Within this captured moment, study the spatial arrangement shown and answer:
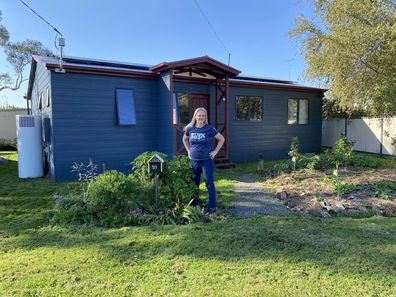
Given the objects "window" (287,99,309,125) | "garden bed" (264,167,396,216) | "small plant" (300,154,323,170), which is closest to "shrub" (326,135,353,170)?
"small plant" (300,154,323,170)

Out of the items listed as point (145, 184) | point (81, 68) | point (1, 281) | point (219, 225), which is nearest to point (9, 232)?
point (1, 281)

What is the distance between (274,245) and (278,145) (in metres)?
8.99

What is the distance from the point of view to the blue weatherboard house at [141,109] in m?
7.67

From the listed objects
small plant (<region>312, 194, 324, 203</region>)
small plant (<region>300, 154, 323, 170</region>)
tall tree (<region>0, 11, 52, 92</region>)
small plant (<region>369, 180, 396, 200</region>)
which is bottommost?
small plant (<region>312, 194, 324, 203</region>)

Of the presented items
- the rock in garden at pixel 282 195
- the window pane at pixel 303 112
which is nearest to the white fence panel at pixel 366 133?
the window pane at pixel 303 112

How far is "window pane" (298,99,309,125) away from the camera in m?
12.3

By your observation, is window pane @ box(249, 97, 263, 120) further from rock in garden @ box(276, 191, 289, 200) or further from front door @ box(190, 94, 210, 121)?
rock in garden @ box(276, 191, 289, 200)

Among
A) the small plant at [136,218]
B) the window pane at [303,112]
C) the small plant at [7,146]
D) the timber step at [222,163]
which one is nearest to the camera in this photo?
the small plant at [136,218]

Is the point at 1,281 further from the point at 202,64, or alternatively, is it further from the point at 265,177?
the point at 202,64

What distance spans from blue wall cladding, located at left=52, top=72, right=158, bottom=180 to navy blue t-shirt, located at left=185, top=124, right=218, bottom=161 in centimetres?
450

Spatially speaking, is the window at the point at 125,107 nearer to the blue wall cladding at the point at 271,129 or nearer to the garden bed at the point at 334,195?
the blue wall cladding at the point at 271,129

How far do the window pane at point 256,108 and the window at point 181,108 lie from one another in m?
2.59

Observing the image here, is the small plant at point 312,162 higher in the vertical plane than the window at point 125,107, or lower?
lower

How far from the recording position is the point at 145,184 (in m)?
4.43
